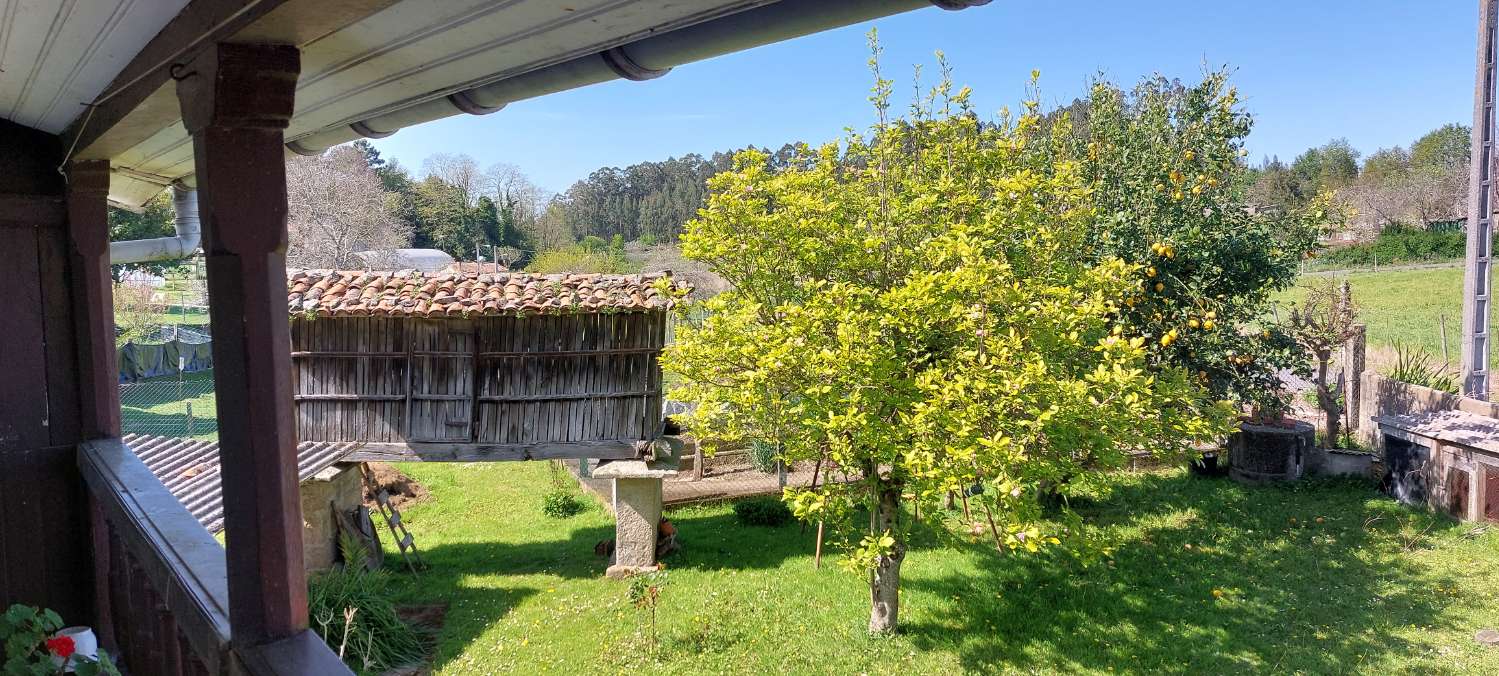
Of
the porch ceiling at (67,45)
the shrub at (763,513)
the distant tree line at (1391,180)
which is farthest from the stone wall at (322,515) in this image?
the distant tree line at (1391,180)

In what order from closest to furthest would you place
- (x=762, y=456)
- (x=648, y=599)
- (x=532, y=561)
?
(x=648, y=599)
(x=532, y=561)
(x=762, y=456)

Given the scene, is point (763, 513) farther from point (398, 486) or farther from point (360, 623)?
point (398, 486)

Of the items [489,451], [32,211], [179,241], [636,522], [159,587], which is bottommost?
[636,522]

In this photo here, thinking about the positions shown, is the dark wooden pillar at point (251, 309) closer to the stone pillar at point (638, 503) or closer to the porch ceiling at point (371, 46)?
the porch ceiling at point (371, 46)

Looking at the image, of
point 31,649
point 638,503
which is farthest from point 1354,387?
point 31,649

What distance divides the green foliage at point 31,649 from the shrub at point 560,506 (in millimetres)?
9430

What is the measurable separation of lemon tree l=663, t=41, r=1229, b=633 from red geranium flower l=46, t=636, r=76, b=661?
398 centimetres

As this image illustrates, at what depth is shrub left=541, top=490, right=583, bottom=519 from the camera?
36.6ft

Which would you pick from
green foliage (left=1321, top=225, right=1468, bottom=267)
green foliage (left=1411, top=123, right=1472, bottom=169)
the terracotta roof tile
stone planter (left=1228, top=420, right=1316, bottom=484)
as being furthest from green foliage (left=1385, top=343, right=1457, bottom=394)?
green foliage (left=1411, top=123, right=1472, bottom=169)

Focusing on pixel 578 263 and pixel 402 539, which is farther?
pixel 578 263

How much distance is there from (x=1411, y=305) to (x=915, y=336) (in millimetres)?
18931

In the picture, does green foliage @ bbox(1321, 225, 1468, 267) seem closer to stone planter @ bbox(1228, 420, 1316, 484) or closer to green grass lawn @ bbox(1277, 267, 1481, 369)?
green grass lawn @ bbox(1277, 267, 1481, 369)

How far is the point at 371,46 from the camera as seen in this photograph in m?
1.44

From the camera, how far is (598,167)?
39625 mm
